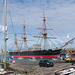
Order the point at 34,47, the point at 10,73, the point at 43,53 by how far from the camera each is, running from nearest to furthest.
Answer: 1. the point at 10,73
2. the point at 43,53
3. the point at 34,47

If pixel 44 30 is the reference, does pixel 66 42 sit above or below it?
below

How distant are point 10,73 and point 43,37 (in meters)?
65.0

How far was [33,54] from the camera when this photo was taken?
253 feet

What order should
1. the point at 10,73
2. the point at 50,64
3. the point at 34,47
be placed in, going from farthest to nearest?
the point at 34,47, the point at 50,64, the point at 10,73

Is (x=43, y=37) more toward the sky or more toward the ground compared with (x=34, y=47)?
more toward the sky

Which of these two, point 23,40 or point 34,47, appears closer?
point 34,47

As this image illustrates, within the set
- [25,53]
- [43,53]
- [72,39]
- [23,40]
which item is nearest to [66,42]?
[72,39]

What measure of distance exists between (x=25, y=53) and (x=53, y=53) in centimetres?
2002

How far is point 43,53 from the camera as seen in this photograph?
7262 cm

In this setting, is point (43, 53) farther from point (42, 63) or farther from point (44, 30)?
point (42, 63)

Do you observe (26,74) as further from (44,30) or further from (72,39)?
(44,30)

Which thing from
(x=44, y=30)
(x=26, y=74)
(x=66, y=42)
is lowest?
(x=26, y=74)

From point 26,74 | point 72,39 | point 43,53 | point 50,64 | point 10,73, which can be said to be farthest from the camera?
point 43,53

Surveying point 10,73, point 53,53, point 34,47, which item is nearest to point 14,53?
point 34,47
